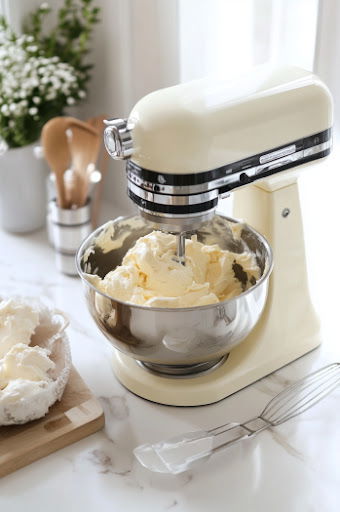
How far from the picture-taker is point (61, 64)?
55.6 inches

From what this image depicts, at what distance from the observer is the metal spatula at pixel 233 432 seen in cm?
94

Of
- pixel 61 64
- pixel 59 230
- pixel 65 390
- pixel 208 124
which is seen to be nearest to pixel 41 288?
pixel 59 230

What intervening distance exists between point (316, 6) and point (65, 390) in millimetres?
664

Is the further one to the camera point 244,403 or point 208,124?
point 244,403

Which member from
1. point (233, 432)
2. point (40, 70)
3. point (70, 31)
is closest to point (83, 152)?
point (40, 70)

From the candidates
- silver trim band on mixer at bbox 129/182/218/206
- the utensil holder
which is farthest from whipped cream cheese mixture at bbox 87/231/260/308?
the utensil holder

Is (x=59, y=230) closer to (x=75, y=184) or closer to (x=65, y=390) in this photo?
(x=75, y=184)

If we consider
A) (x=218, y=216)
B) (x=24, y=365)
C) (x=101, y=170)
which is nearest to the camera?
(x=24, y=365)

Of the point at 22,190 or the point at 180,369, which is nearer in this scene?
the point at 180,369

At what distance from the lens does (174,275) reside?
997 millimetres

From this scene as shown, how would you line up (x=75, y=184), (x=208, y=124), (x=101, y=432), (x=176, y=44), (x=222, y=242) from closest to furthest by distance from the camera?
(x=208, y=124)
(x=101, y=432)
(x=222, y=242)
(x=176, y=44)
(x=75, y=184)

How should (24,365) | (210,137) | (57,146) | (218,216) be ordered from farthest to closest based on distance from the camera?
(57,146) → (218,216) → (24,365) → (210,137)

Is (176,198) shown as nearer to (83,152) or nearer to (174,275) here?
(174,275)

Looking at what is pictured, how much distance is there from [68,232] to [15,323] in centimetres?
37
